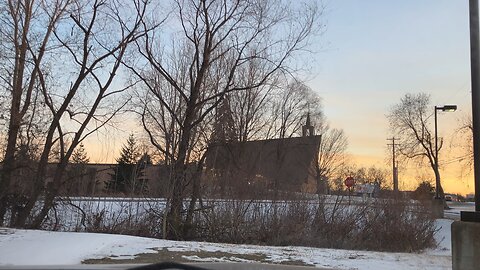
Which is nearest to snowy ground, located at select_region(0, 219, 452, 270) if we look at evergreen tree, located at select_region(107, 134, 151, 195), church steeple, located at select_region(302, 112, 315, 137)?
evergreen tree, located at select_region(107, 134, 151, 195)

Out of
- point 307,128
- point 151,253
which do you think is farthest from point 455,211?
point 151,253

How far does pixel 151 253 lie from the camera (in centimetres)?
999

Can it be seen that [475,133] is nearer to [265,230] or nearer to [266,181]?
[265,230]

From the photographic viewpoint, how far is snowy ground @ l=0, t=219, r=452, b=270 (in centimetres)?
920

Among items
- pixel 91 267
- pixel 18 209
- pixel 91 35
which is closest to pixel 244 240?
pixel 18 209

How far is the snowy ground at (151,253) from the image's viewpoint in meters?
9.20

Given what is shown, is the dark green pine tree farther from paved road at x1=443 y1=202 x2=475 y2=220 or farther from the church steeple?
the church steeple

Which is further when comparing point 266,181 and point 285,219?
point 266,181

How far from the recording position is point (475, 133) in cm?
841

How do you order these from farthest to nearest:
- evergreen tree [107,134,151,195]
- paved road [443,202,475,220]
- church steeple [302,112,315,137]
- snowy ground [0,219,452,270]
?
church steeple [302,112,315,137], paved road [443,202,475,220], evergreen tree [107,134,151,195], snowy ground [0,219,452,270]

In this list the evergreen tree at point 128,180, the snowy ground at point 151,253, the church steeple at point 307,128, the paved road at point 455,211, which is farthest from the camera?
the church steeple at point 307,128

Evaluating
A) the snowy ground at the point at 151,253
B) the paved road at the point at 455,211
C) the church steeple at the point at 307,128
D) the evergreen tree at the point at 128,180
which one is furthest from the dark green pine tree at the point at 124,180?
the church steeple at the point at 307,128

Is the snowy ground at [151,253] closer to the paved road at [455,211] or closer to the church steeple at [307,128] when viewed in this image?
the paved road at [455,211]

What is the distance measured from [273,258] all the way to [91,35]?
40.7 feet
